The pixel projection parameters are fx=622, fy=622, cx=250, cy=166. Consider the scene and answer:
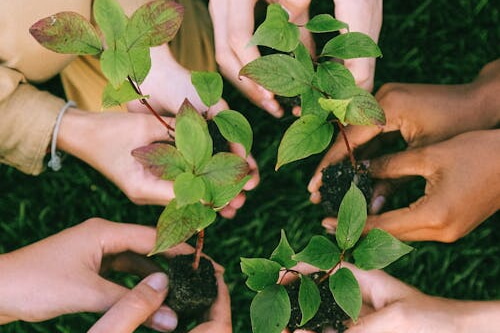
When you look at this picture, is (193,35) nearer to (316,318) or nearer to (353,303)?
(316,318)

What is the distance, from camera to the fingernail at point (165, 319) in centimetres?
115

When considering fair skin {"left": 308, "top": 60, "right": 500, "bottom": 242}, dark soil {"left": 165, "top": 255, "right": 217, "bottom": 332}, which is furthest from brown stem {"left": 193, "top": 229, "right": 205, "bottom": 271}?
fair skin {"left": 308, "top": 60, "right": 500, "bottom": 242}

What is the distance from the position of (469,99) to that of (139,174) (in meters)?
0.70

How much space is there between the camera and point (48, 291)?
1.09 m

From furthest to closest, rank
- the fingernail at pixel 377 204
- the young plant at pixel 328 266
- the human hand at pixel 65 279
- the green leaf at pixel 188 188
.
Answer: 1. the fingernail at pixel 377 204
2. the human hand at pixel 65 279
3. the young plant at pixel 328 266
4. the green leaf at pixel 188 188

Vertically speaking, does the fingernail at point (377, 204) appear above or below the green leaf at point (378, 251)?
below

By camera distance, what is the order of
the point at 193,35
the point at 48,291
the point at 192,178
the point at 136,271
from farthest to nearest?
the point at 193,35 → the point at 136,271 → the point at 48,291 → the point at 192,178

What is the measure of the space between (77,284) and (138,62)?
0.44m

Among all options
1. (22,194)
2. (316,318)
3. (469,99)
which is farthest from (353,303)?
(22,194)

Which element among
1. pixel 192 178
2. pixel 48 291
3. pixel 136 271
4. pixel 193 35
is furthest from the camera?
pixel 193 35

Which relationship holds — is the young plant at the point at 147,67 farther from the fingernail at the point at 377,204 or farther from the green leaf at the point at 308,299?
the fingernail at the point at 377,204

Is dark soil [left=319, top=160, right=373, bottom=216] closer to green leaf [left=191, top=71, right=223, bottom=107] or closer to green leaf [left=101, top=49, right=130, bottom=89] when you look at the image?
green leaf [left=191, top=71, right=223, bottom=107]

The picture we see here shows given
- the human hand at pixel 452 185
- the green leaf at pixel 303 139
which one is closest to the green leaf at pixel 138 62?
the green leaf at pixel 303 139

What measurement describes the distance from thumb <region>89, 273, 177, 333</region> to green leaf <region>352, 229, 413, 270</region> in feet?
1.25
